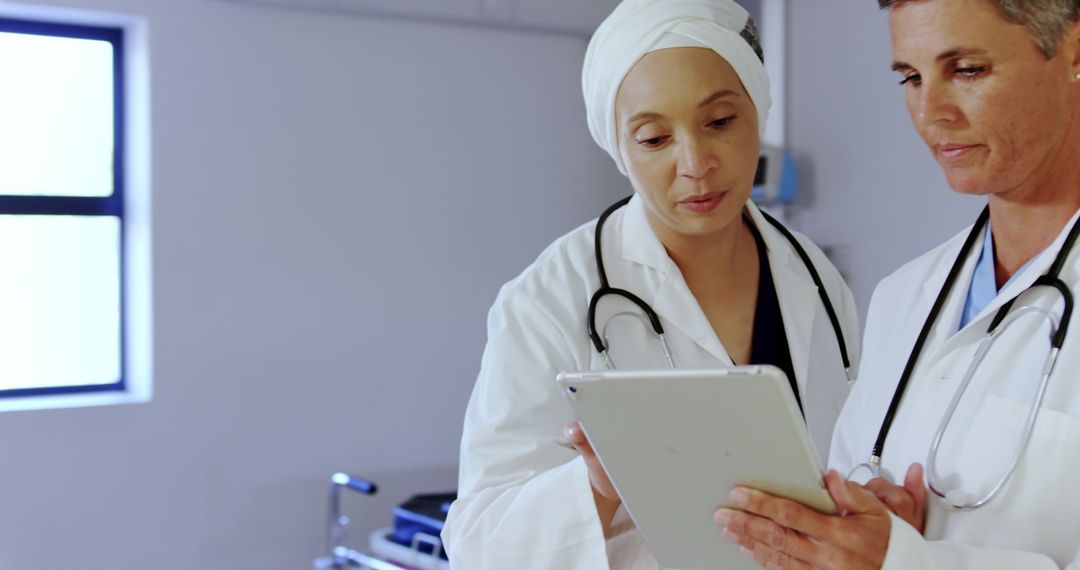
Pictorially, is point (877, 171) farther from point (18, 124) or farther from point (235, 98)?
point (18, 124)

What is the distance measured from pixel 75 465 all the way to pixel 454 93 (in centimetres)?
181

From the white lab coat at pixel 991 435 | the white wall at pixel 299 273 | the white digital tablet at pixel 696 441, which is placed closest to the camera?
the white digital tablet at pixel 696 441

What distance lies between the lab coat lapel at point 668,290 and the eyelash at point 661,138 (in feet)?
0.44

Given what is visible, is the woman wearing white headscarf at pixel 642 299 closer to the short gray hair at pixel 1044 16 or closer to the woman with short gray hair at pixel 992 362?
the woman with short gray hair at pixel 992 362

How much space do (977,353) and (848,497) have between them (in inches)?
10.5

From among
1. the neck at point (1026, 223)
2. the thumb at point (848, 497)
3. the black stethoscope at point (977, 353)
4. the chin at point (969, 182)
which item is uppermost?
the chin at point (969, 182)

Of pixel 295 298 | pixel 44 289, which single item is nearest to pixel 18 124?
pixel 44 289

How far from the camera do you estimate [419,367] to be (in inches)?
160

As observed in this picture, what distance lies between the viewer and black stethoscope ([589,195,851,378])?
1406 mm

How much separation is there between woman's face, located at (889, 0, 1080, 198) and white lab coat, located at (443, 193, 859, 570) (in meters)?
0.49

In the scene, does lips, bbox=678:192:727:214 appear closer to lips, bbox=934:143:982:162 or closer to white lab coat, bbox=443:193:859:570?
white lab coat, bbox=443:193:859:570

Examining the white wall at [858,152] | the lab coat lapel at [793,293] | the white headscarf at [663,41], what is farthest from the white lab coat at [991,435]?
the white wall at [858,152]

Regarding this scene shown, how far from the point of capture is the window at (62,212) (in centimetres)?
369

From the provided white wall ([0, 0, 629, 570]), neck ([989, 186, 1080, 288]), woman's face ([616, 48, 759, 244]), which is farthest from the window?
neck ([989, 186, 1080, 288])
